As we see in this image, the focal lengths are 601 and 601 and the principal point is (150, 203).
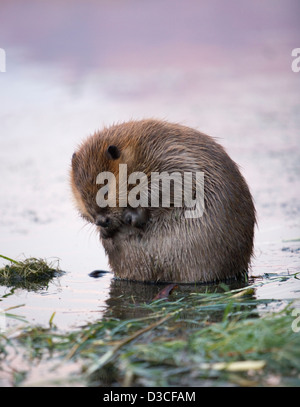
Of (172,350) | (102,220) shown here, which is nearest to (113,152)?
(102,220)

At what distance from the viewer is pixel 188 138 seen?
18.3 ft

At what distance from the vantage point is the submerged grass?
2.83m

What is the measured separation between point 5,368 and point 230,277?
276 centimetres

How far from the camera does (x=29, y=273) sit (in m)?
5.70

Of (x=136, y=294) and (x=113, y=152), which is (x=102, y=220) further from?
(x=136, y=294)

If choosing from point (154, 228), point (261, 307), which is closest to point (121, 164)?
point (154, 228)

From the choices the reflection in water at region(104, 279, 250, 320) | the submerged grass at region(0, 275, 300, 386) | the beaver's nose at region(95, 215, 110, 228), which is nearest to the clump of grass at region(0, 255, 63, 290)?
the reflection in water at region(104, 279, 250, 320)

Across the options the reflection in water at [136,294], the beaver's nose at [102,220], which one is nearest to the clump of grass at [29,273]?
the reflection in water at [136,294]

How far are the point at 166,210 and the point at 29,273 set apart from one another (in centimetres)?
147

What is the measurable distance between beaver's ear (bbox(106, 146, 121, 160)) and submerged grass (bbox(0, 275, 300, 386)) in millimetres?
1799

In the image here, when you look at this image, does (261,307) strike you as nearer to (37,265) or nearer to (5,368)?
(5,368)

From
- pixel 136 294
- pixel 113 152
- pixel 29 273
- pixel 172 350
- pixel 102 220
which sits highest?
pixel 113 152

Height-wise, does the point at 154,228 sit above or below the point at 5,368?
above
